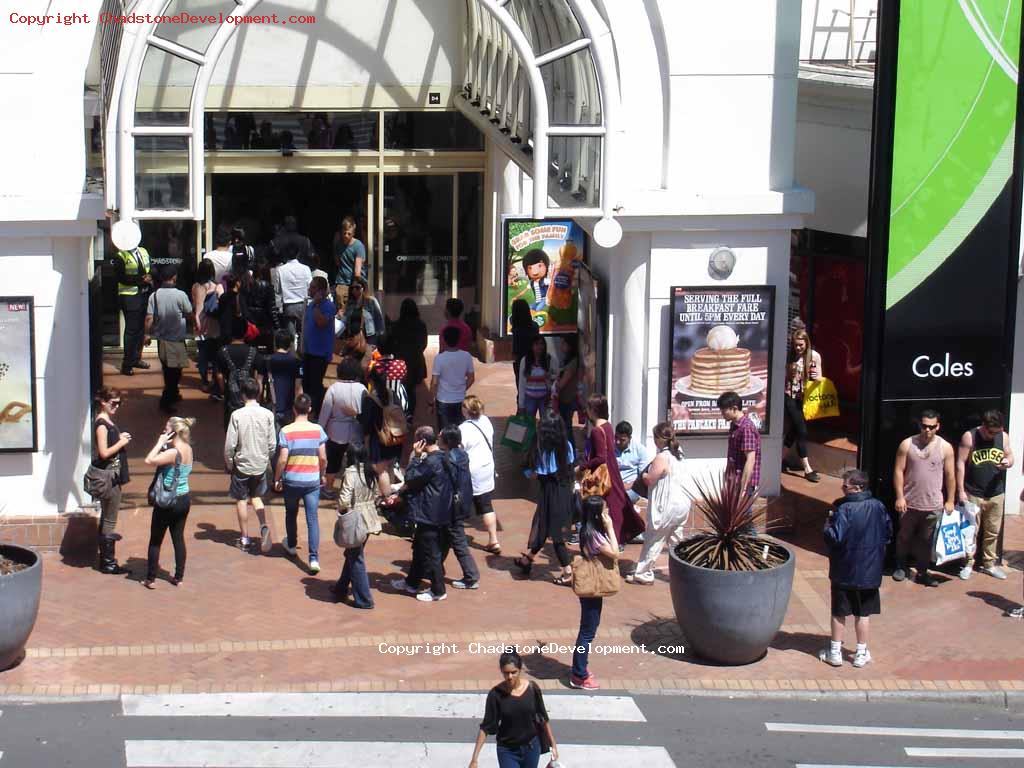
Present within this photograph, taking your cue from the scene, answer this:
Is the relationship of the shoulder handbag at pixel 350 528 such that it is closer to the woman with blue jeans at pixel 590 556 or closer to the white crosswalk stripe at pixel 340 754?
the woman with blue jeans at pixel 590 556

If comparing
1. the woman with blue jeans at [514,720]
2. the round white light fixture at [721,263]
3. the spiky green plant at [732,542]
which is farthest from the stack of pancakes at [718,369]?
the woman with blue jeans at [514,720]

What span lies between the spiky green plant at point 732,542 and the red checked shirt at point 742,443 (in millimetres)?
1438

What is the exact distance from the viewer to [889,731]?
1095 cm

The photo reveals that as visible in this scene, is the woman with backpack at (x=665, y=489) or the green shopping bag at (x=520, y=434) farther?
the green shopping bag at (x=520, y=434)

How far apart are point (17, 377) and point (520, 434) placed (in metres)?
4.89

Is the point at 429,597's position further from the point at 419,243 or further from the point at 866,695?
the point at 419,243

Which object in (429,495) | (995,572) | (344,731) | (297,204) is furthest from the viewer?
(297,204)

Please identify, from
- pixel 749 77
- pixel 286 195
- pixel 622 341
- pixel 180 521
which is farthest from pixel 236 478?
pixel 286 195

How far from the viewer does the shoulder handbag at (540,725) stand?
9.01m

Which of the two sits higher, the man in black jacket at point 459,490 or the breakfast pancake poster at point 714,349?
the breakfast pancake poster at point 714,349

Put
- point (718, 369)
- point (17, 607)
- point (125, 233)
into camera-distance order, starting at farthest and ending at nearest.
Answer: point (718, 369)
point (125, 233)
point (17, 607)

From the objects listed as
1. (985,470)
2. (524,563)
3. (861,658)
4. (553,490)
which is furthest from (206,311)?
(861,658)

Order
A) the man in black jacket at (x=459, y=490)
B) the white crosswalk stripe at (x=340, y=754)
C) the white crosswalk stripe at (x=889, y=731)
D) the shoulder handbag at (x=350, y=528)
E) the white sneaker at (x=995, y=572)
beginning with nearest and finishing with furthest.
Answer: the white crosswalk stripe at (x=340, y=754) → the white crosswalk stripe at (x=889, y=731) → the shoulder handbag at (x=350, y=528) → the man in black jacket at (x=459, y=490) → the white sneaker at (x=995, y=572)

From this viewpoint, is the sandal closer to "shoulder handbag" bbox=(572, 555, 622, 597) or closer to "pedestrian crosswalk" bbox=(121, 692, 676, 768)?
"pedestrian crosswalk" bbox=(121, 692, 676, 768)
